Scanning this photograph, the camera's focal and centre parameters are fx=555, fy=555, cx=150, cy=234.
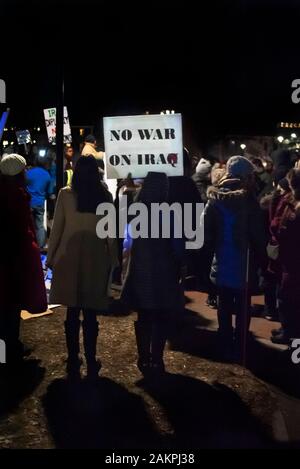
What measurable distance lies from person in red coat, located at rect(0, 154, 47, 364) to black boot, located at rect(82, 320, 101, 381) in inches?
19.2

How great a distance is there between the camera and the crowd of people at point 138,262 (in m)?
A: 4.93

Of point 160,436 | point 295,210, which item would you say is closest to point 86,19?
point 295,210

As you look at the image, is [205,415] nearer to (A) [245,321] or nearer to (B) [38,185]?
(A) [245,321]

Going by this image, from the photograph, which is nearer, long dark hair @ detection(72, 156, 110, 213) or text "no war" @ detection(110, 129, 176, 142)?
long dark hair @ detection(72, 156, 110, 213)

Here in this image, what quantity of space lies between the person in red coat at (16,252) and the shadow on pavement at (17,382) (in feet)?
1.63

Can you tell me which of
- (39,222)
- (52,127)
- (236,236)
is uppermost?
(52,127)

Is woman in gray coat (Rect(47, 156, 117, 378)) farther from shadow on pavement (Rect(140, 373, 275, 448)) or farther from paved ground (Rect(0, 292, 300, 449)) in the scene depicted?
shadow on pavement (Rect(140, 373, 275, 448))

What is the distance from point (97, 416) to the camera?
4.38 m

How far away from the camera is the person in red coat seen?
513 cm

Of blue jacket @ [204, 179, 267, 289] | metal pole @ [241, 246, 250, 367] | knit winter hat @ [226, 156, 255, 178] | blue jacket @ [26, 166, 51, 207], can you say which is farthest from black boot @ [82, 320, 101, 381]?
blue jacket @ [26, 166, 51, 207]

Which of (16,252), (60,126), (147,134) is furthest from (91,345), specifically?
(60,126)

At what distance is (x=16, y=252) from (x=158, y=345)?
1578 mm

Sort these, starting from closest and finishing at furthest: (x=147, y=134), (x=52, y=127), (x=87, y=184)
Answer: (x=87, y=184), (x=147, y=134), (x=52, y=127)

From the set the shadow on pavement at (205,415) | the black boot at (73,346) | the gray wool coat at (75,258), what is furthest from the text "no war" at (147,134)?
the shadow on pavement at (205,415)
